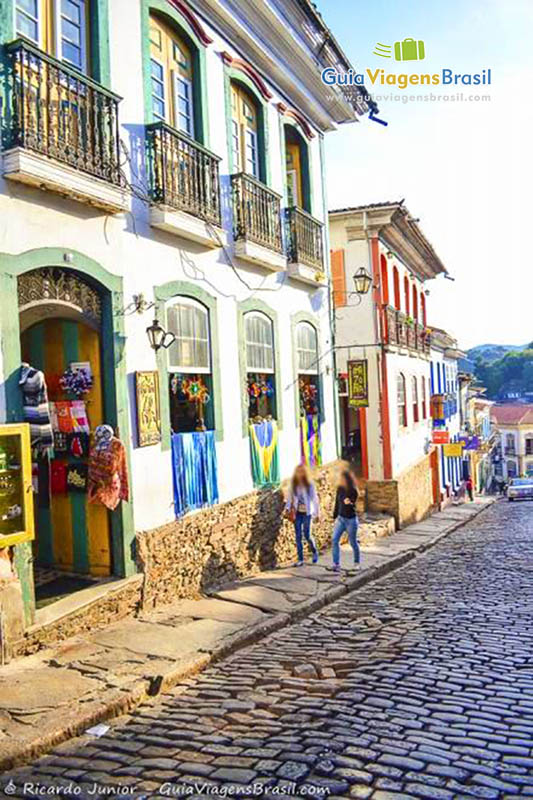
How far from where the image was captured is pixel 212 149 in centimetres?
969

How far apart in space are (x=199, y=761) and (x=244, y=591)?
4.85m

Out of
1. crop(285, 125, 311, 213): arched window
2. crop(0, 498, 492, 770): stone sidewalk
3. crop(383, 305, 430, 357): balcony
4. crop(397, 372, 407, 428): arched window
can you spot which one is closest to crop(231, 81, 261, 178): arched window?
crop(285, 125, 311, 213): arched window

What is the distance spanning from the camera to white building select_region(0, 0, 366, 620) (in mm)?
6500

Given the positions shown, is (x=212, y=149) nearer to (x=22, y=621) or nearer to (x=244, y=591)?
(x=244, y=591)

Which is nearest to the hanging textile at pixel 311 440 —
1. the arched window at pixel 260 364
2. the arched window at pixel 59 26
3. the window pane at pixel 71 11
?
the arched window at pixel 260 364

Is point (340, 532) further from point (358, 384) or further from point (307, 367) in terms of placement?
point (358, 384)

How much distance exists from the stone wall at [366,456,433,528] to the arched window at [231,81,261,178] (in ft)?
31.8

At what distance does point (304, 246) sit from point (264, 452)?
417 cm

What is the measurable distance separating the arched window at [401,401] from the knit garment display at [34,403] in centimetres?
1521

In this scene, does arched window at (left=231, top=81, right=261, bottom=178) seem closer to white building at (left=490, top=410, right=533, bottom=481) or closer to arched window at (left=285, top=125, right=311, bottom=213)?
arched window at (left=285, top=125, right=311, bottom=213)

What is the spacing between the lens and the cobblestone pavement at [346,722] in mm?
3975

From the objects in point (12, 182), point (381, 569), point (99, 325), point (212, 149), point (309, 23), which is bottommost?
point (381, 569)

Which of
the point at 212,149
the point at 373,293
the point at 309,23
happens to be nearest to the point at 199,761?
the point at 212,149

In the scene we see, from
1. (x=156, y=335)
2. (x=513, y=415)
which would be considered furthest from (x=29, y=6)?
(x=513, y=415)
